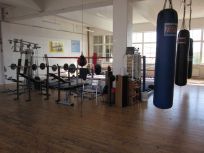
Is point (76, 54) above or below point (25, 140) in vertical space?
above

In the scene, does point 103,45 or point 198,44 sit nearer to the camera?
point 198,44

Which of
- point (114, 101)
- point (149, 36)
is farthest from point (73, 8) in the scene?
point (149, 36)

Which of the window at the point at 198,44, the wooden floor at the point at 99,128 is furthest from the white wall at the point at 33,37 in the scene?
the window at the point at 198,44

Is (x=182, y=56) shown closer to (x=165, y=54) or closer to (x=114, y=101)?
(x=165, y=54)

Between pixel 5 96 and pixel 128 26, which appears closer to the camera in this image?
pixel 128 26

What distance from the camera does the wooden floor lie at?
8.63 ft

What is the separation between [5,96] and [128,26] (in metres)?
4.24

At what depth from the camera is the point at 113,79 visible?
189 inches

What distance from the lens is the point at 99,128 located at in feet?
10.8

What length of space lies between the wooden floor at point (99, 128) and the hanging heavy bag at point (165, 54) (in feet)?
2.80

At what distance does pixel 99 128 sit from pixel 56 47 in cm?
809

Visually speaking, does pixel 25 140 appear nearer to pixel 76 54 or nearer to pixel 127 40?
pixel 127 40

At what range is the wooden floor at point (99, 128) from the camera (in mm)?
2629

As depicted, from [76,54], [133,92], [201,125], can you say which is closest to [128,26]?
[133,92]
